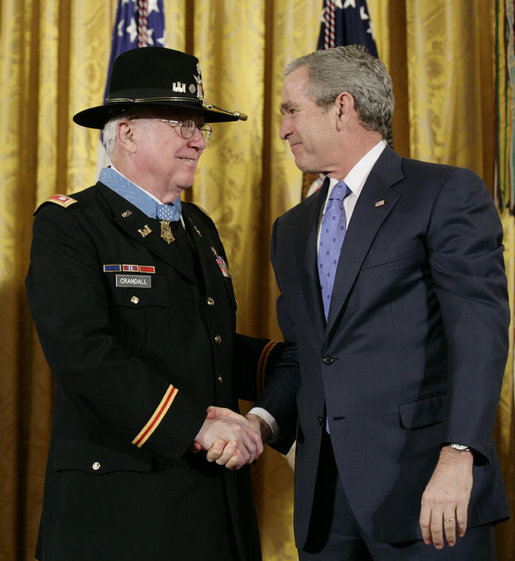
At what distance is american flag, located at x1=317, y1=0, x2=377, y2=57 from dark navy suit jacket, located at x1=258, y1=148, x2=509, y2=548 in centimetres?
134

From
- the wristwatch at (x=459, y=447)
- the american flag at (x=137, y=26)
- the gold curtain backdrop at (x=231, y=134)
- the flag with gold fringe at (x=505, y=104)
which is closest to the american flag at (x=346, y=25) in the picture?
the gold curtain backdrop at (x=231, y=134)

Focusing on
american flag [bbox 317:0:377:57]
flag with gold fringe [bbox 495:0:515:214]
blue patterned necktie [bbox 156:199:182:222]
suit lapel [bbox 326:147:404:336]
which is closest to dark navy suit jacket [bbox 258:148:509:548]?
suit lapel [bbox 326:147:404:336]

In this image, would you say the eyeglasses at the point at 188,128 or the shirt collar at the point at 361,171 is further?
the eyeglasses at the point at 188,128

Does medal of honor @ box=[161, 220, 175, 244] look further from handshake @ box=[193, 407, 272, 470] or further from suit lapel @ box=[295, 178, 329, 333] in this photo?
handshake @ box=[193, 407, 272, 470]

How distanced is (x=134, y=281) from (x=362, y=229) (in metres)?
0.57

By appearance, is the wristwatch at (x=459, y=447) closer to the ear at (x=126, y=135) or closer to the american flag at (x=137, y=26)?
the ear at (x=126, y=135)

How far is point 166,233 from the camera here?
6.10 feet

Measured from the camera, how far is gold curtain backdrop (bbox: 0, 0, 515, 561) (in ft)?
9.10

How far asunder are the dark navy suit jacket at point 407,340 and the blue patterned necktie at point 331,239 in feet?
0.25

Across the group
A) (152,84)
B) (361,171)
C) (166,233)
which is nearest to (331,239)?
(361,171)

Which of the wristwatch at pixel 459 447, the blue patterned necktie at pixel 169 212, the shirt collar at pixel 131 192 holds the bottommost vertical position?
the wristwatch at pixel 459 447

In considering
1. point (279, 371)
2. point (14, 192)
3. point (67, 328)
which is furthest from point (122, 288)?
point (14, 192)

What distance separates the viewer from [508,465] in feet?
9.03

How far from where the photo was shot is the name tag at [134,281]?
66.9 inches
